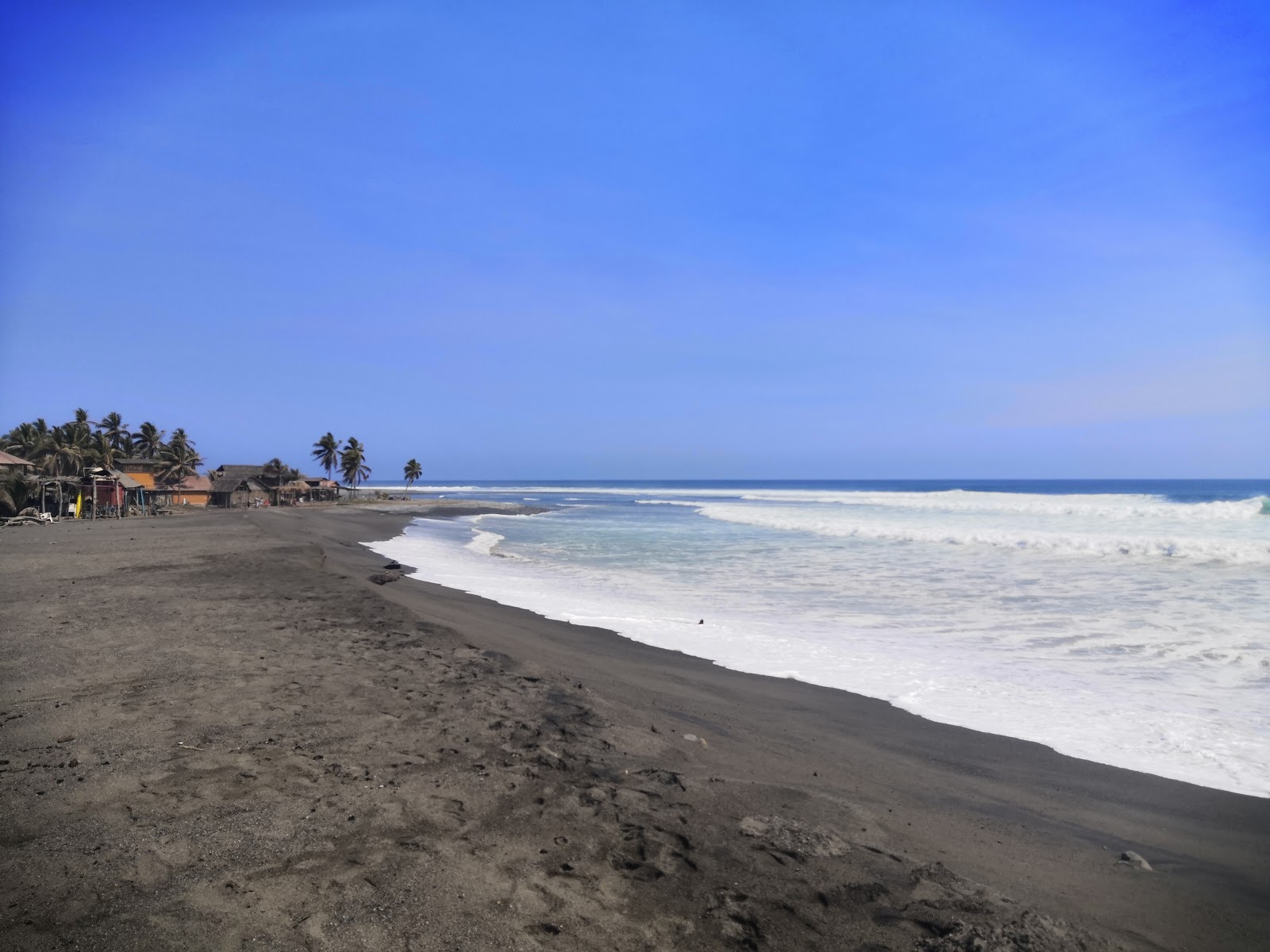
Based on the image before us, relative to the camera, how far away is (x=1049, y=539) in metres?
24.6

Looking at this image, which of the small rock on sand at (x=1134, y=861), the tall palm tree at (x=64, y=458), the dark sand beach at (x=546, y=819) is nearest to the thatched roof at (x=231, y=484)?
the tall palm tree at (x=64, y=458)

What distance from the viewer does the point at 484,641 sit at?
8.70m

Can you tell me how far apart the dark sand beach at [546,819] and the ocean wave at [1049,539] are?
20355 millimetres

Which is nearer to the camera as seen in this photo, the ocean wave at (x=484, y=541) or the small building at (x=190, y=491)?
the ocean wave at (x=484, y=541)

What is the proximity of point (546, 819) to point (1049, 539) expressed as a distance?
25975mm

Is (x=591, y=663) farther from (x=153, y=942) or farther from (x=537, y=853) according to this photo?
(x=153, y=942)

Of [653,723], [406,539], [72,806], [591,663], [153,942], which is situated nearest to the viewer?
[153,942]

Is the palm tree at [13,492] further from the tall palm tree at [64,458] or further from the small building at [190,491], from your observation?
the small building at [190,491]

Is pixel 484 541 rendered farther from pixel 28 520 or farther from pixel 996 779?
Result: pixel 28 520

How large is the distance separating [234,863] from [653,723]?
338 cm

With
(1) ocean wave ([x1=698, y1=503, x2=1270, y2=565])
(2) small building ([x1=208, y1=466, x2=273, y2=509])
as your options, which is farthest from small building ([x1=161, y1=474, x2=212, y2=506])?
(1) ocean wave ([x1=698, y1=503, x2=1270, y2=565])

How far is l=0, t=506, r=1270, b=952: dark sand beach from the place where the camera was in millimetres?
2984

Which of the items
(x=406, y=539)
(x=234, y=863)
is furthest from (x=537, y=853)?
(x=406, y=539)

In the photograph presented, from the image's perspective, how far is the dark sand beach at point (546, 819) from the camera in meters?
2.98
